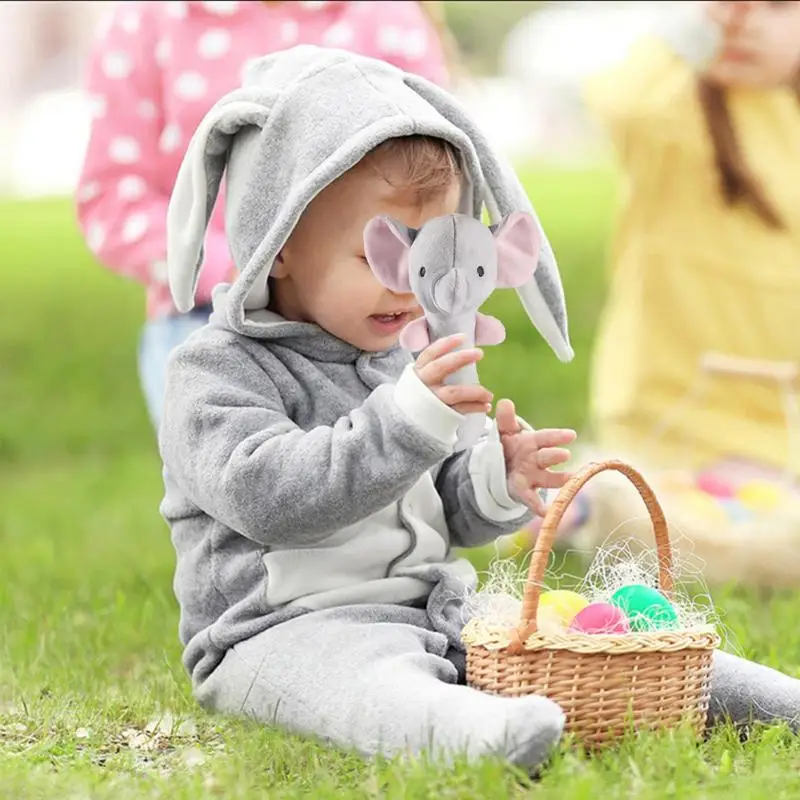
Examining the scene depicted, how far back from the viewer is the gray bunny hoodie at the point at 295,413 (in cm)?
A: 262

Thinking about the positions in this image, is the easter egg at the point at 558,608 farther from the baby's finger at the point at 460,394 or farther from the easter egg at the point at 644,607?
the baby's finger at the point at 460,394

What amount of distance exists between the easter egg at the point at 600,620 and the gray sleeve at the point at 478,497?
367 mm

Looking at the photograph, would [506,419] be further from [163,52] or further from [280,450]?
[163,52]

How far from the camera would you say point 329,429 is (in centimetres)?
263

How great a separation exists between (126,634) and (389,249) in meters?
1.48

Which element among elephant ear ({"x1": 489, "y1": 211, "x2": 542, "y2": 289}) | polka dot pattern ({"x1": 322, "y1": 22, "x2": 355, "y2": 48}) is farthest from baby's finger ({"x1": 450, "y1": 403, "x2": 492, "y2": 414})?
polka dot pattern ({"x1": 322, "y1": 22, "x2": 355, "y2": 48})

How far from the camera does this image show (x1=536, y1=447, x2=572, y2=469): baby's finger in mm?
2768

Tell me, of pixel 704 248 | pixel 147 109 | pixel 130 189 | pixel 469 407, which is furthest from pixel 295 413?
pixel 704 248

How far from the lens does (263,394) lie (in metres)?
2.80

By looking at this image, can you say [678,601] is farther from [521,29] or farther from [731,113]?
[521,29]

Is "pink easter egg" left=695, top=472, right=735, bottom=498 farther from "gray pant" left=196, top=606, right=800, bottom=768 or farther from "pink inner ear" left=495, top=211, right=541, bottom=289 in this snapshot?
"pink inner ear" left=495, top=211, right=541, bottom=289

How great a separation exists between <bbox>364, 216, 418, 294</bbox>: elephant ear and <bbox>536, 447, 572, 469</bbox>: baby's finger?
1.35 feet

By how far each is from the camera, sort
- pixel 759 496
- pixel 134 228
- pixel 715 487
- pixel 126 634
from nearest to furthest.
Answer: pixel 126 634
pixel 134 228
pixel 759 496
pixel 715 487

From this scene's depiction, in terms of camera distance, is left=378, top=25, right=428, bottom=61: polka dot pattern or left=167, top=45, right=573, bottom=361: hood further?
left=378, top=25, right=428, bottom=61: polka dot pattern
